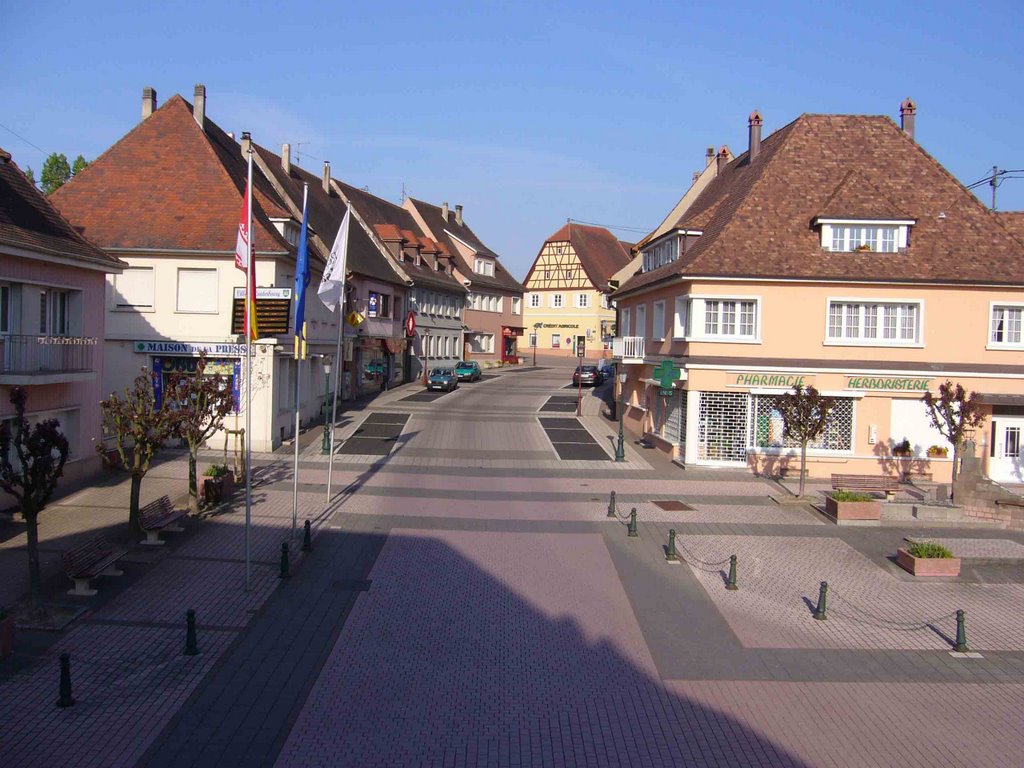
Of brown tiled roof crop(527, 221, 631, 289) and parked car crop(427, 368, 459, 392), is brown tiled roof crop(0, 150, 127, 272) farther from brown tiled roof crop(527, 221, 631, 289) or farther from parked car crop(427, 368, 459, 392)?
brown tiled roof crop(527, 221, 631, 289)

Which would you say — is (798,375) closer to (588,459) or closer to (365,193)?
(588,459)

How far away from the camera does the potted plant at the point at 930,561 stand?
17.2m

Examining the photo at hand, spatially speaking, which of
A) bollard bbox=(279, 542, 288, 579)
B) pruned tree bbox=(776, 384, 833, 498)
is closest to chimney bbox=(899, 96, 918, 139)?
pruned tree bbox=(776, 384, 833, 498)

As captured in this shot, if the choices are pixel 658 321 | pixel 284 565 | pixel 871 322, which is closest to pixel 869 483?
pixel 871 322

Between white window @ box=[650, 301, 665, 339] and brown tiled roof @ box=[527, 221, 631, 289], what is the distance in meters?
48.8

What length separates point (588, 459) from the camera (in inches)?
1179

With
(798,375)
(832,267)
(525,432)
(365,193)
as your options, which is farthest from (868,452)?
(365,193)

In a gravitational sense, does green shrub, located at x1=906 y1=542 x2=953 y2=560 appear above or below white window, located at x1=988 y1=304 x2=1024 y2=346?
below

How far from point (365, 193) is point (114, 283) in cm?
2857

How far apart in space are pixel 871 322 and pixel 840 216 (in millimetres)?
3639

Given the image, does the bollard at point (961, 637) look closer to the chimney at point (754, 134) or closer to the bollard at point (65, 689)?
the bollard at point (65, 689)

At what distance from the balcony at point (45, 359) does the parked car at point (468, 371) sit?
1331 inches

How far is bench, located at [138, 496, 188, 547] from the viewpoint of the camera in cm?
1712

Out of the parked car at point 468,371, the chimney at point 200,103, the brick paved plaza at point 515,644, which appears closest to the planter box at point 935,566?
the brick paved plaza at point 515,644
